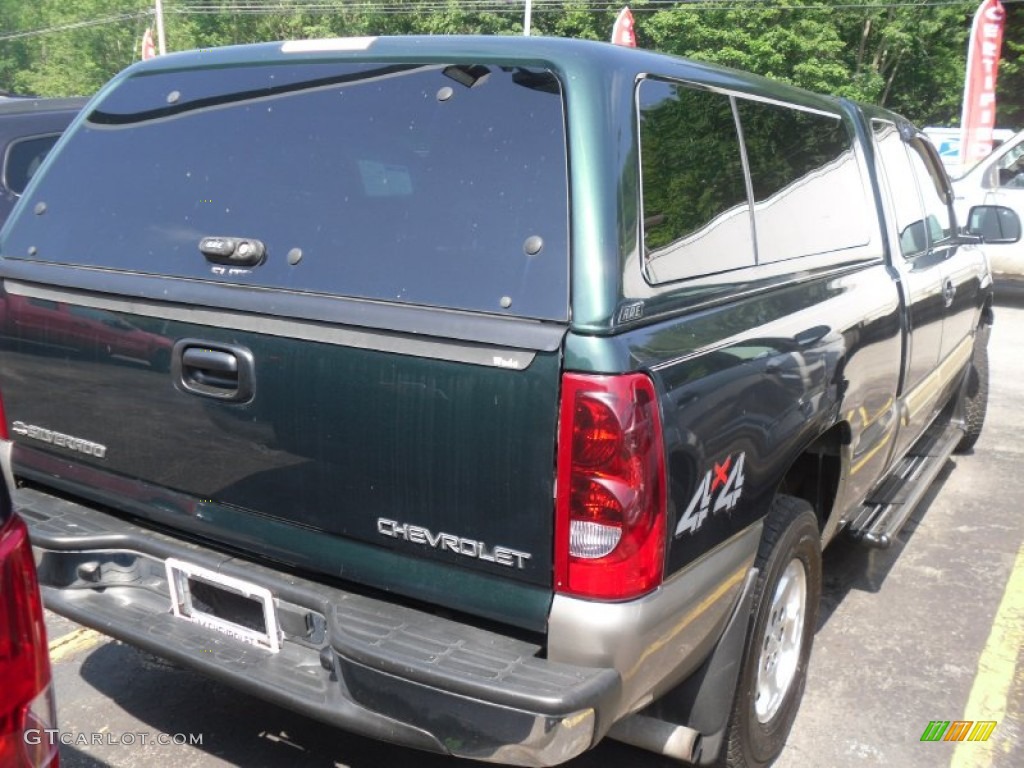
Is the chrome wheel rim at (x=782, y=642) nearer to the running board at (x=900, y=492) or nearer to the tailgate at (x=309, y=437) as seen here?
the running board at (x=900, y=492)

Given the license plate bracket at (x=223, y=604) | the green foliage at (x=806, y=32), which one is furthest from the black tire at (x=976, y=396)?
the green foliage at (x=806, y=32)

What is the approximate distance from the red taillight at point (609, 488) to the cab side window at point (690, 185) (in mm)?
360

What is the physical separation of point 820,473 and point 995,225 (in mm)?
2717

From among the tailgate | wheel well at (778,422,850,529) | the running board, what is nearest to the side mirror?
the running board

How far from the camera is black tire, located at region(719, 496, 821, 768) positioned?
2.72 m

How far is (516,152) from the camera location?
90.7 inches

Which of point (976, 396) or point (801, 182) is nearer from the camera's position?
point (801, 182)

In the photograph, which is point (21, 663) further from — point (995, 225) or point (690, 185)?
point (995, 225)

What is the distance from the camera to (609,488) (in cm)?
211

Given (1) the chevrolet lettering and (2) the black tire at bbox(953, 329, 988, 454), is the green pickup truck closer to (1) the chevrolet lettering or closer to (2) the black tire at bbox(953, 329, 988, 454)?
(1) the chevrolet lettering

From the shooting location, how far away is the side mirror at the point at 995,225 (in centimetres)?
530

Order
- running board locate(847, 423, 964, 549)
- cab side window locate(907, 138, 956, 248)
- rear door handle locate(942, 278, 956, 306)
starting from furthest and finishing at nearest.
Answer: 1. cab side window locate(907, 138, 956, 248)
2. rear door handle locate(942, 278, 956, 306)
3. running board locate(847, 423, 964, 549)

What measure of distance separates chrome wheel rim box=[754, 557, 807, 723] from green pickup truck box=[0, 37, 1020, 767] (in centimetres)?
1

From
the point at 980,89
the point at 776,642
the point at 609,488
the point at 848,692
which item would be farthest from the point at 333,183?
the point at 980,89
